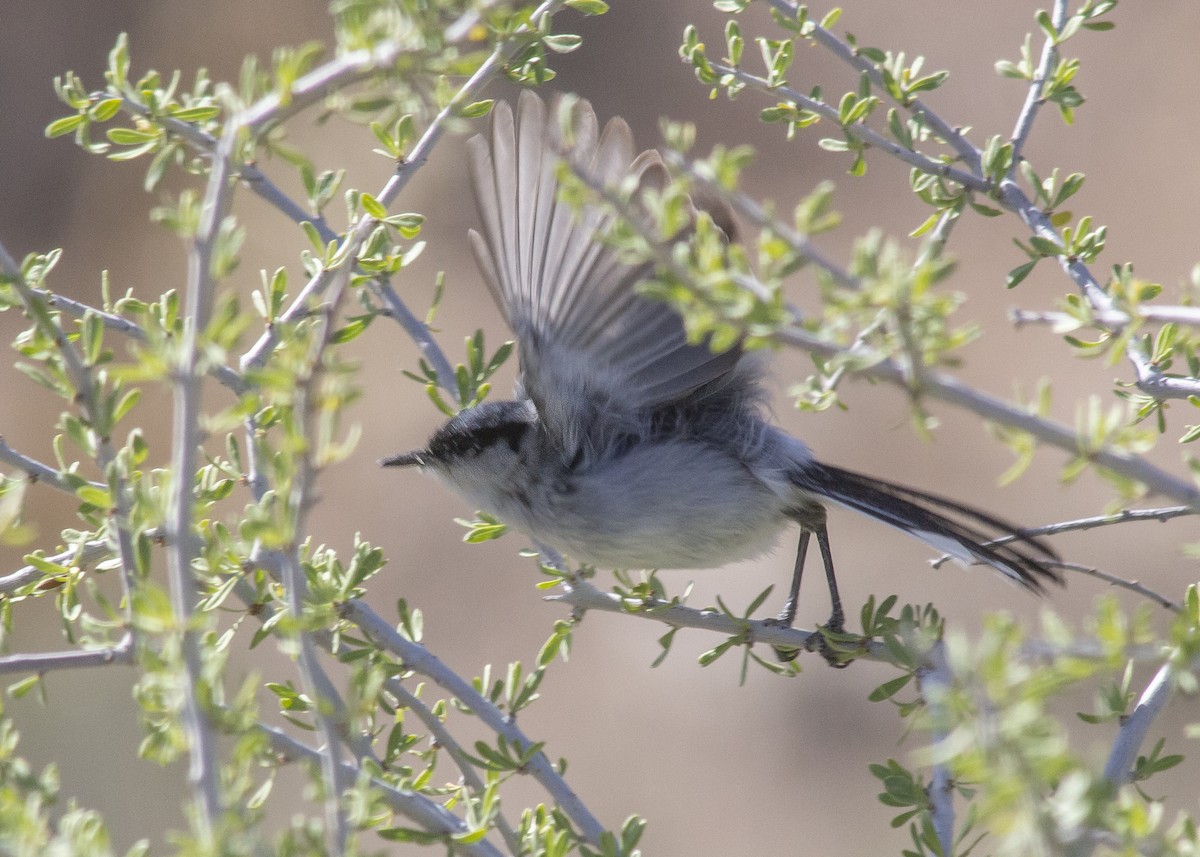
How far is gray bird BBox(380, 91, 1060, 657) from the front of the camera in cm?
269

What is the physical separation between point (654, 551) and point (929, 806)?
1021 mm

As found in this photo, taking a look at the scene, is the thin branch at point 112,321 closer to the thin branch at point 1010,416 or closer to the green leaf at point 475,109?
the green leaf at point 475,109

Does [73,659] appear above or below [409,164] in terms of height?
Result: below

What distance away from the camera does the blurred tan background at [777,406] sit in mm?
6270

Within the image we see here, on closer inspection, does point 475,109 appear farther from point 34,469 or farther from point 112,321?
point 34,469

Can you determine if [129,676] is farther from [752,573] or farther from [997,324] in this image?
[997,324]

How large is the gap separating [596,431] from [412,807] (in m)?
1.45

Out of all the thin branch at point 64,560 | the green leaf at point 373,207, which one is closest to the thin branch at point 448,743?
the thin branch at point 64,560

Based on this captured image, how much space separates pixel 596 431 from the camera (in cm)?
282

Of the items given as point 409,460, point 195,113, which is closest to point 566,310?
point 409,460

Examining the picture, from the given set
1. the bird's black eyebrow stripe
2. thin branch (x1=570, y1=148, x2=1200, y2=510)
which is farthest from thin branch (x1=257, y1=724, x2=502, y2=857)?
the bird's black eyebrow stripe

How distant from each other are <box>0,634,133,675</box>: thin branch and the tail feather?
1497mm

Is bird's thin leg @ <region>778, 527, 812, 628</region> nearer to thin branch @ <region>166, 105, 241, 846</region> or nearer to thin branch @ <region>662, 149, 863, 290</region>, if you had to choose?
thin branch @ <region>662, 149, 863, 290</region>

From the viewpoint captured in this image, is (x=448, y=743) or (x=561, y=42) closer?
(x=448, y=743)
